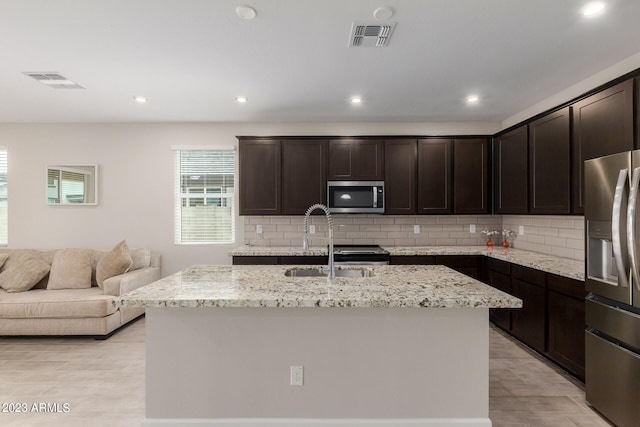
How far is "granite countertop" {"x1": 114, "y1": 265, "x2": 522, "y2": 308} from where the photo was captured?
1.74 metres

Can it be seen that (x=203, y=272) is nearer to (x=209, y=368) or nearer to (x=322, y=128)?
(x=209, y=368)

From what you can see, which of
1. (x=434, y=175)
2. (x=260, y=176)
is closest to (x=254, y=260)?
(x=260, y=176)

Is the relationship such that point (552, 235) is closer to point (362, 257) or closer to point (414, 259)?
point (414, 259)

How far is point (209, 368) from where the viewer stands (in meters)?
2.02

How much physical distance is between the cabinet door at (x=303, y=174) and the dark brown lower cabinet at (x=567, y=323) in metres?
2.62

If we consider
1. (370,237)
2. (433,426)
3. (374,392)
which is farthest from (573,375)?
(370,237)

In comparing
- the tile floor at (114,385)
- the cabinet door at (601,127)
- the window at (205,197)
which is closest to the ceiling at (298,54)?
the cabinet door at (601,127)

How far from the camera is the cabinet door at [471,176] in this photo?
14.5ft

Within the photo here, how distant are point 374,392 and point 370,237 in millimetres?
2846

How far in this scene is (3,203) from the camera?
4.77m

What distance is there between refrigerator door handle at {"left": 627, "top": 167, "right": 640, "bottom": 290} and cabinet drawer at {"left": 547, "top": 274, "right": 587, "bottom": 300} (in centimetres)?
69

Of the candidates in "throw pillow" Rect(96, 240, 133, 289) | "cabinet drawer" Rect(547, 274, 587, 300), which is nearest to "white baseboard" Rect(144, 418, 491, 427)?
"cabinet drawer" Rect(547, 274, 587, 300)

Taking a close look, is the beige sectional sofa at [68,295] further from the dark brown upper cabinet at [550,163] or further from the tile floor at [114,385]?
the dark brown upper cabinet at [550,163]

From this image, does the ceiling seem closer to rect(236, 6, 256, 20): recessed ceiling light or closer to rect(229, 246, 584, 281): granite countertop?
rect(236, 6, 256, 20): recessed ceiling light
